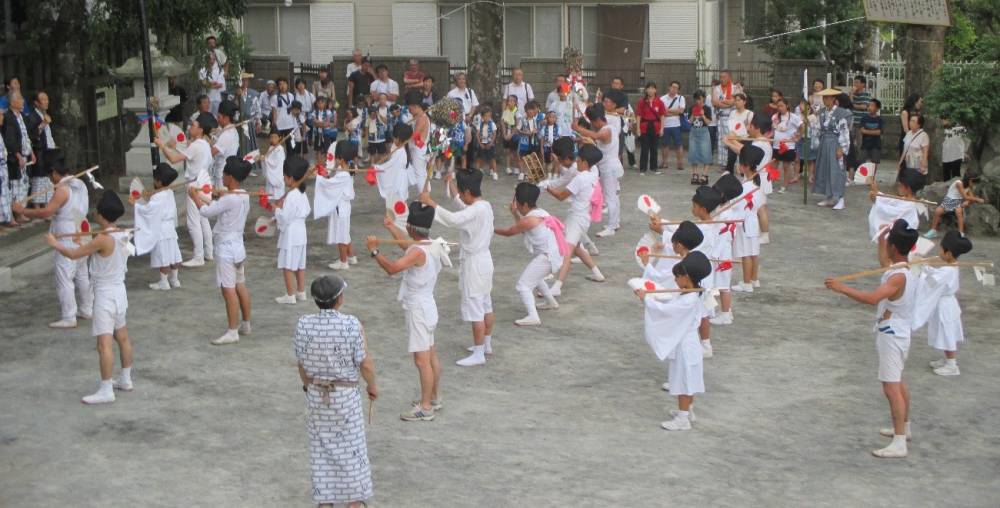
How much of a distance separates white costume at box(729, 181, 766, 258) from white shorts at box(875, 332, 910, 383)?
13.1 feet

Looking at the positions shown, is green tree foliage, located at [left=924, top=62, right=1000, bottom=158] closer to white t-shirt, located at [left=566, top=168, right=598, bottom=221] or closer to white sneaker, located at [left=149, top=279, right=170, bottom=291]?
white t-shirt, located at [left=566, top=168, right=598, bottom=221]

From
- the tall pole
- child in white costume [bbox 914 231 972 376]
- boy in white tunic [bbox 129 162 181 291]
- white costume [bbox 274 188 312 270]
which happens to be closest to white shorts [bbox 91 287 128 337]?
boy in white tunic [bbox 129 162 181 291]

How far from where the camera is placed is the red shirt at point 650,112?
2136cm

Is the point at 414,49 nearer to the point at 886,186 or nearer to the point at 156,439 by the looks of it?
the point at 886,186

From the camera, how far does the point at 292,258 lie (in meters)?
13.3

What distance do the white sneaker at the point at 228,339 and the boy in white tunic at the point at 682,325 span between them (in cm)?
412

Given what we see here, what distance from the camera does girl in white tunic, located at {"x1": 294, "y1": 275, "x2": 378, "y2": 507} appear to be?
26.7ft

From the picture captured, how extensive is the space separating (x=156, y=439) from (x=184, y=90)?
40.4 feet

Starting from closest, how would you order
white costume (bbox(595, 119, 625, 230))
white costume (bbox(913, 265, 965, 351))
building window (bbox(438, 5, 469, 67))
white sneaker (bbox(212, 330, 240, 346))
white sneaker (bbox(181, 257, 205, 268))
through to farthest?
white costume (bbox(913, 265, 965, 351))
white sneaker (bbox(212, 330, 240, 346))
white sneaker (bbox(181, 257, 205, 268))
white costume (bbox(595, 119, 625, 230))
building window (bbox(438, 5, 469, 67))

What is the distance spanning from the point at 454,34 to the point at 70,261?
18.0 m

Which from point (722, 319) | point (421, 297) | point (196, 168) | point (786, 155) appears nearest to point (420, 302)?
point (421, 297)

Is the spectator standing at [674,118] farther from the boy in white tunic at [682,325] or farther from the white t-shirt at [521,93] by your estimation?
the boy in white tunic at [682,325]

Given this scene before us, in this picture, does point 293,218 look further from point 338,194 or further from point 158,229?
point 338,194

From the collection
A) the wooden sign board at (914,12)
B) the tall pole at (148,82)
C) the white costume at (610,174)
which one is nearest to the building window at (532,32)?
Answer: the wooden sign board at (914,12)
